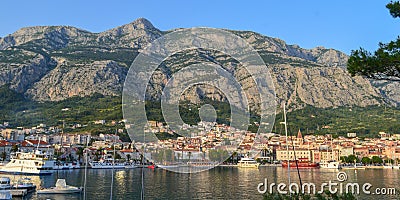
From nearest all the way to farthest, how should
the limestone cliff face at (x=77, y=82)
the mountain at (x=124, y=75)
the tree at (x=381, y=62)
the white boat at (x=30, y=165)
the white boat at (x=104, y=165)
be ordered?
the tree at (x=381, y=62), the white boat at (x=30, y=165), the white boat at (x=104, y=165), the limestone cliff face at (x=77, y=82), the mountain at (x=124, y=75)

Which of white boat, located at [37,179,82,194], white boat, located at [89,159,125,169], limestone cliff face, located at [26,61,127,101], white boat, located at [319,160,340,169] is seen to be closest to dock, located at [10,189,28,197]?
white boat, located at [37,179,82,194]

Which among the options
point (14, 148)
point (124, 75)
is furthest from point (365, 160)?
point (124, 75)

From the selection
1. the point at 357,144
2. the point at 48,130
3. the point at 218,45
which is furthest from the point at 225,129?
the point at 218,45

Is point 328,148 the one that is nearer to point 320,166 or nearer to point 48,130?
point 320,166

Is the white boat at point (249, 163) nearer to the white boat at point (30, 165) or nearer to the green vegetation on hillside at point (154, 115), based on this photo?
the green vegetation on hillside at point (154, 115)

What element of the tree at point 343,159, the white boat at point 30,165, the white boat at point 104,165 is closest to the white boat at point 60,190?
the white boat at point 30,165

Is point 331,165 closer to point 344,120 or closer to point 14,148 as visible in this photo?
point 344,120
